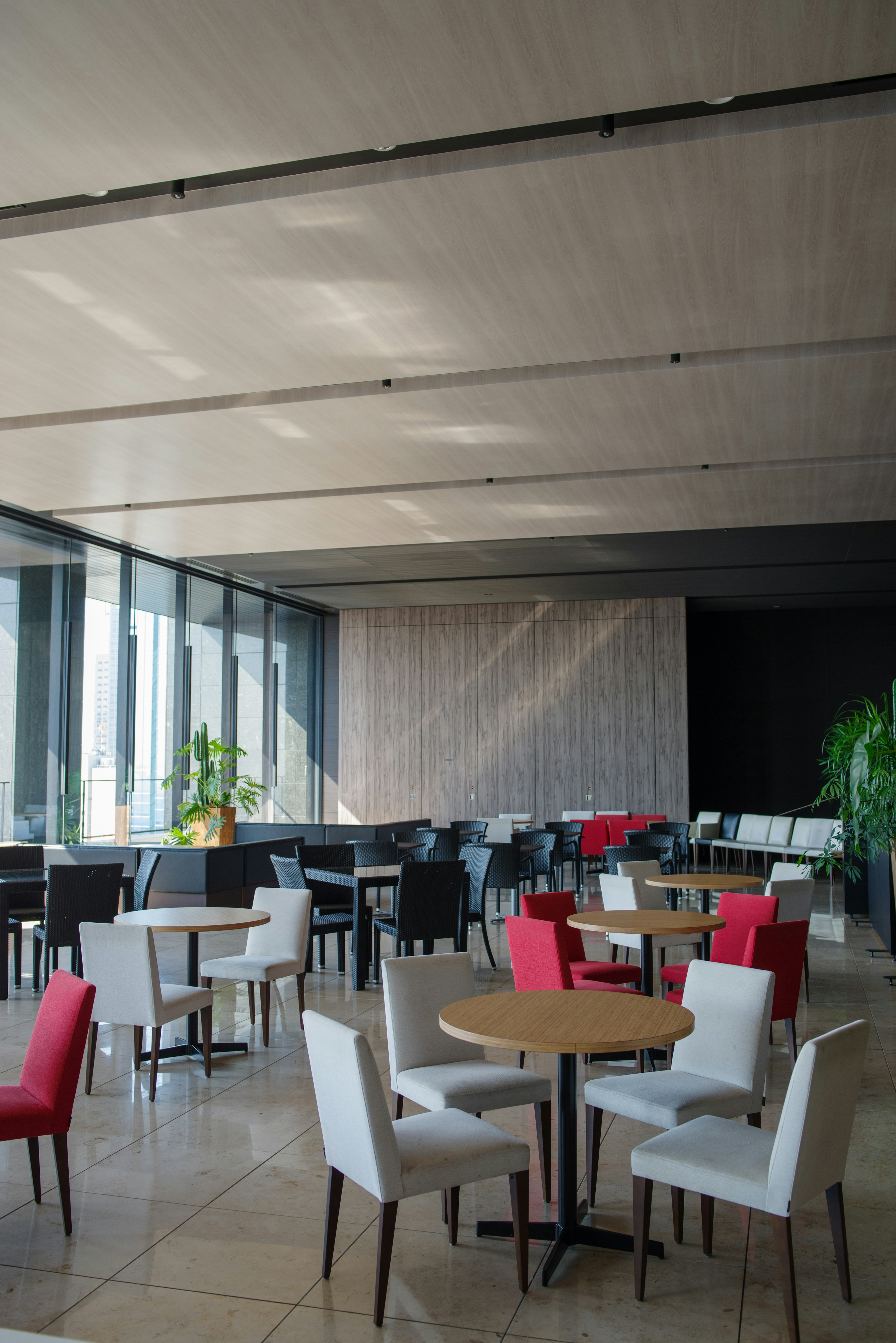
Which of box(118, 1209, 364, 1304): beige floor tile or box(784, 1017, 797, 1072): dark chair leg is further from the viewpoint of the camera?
box(784, 1017, 797, 1072): dark chair leg

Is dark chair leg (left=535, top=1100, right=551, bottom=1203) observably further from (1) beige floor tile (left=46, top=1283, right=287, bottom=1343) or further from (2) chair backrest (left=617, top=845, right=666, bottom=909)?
(2) chair backrest (left=617, top=845, right=666, bottom=909)

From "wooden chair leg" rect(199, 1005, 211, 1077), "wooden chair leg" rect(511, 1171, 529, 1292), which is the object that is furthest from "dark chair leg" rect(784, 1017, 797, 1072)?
"wooden chair leg" rect(199, 1005, 211, 1077)

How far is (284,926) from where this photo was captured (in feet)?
18.5

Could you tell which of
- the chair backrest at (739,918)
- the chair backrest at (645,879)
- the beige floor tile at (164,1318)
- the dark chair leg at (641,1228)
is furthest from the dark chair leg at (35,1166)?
the chair backrest at (645,879)

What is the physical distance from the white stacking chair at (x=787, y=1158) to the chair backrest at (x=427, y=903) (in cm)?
342

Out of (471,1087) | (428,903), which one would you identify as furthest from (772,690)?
(471,1087)

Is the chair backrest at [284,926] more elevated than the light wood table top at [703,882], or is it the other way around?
the light wood table top at [703,882]

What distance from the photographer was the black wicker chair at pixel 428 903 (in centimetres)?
622

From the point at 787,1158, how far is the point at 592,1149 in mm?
1029

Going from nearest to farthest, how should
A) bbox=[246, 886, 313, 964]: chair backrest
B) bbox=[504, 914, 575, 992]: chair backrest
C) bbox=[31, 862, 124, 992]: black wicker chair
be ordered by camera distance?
bbox=[504, 914, 575, 992]: chair backrest → bbox=[246, 886, 313, 964]: chair backrest → bbox=[31, 862, 124, 992]: black wicker chair

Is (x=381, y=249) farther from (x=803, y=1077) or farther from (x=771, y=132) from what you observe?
(x=803, y=1077)

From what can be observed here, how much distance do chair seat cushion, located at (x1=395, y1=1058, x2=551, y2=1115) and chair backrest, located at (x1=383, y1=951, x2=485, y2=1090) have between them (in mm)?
54

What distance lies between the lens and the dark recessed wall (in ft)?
52.2

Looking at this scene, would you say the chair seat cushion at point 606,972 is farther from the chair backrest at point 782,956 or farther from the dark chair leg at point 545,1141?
the dark chair leg at point 545,1141
